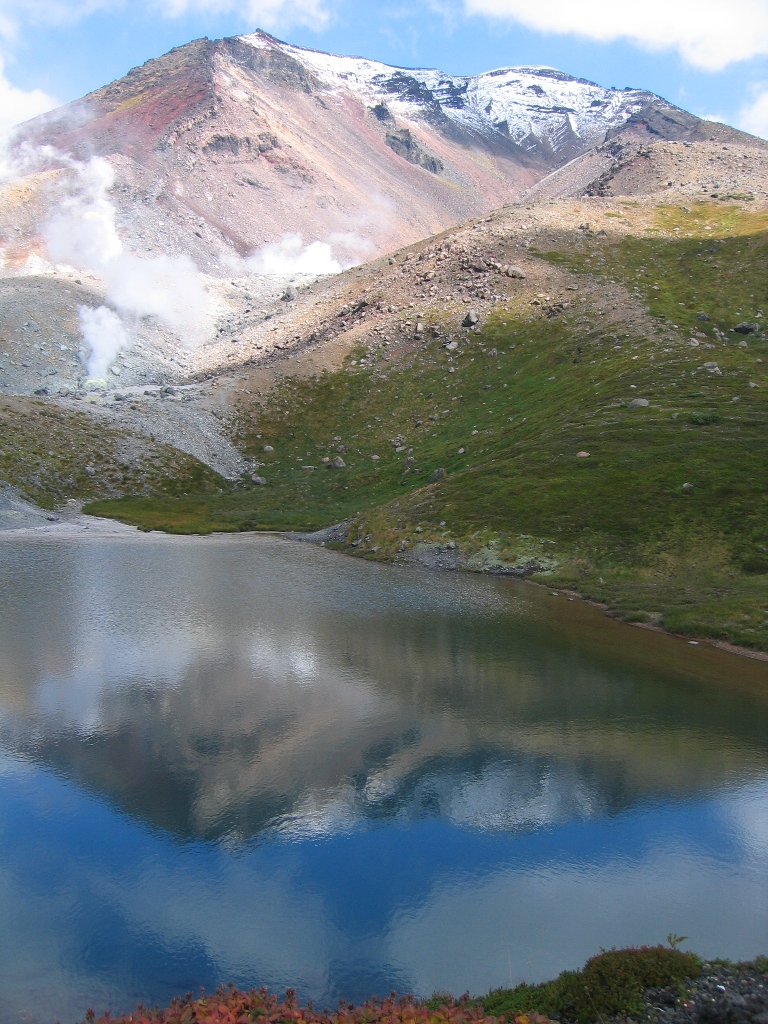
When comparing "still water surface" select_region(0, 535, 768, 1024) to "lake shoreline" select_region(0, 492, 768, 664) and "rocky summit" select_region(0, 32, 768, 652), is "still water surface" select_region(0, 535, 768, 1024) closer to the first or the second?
"lake shoreline" select_region(0, 492, 768, 664)

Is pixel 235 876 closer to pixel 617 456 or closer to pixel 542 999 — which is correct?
pixel 542 999

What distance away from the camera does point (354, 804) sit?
770 inches

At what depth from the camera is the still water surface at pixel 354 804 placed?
14.4 metres

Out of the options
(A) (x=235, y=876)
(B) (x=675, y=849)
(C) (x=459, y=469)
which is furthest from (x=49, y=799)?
(C) (x=459, y=469)

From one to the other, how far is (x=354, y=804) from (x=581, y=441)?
45.7 m

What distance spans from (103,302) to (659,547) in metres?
102

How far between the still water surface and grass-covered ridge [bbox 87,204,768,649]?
409 inches

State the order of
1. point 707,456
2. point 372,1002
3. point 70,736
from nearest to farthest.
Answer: point 372,1002 < point 70,736 < point 707,456

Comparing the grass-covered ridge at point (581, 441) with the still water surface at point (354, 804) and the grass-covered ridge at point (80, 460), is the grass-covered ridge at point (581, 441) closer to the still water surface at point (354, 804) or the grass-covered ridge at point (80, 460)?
the grass-covered ridge at point (80, 460)

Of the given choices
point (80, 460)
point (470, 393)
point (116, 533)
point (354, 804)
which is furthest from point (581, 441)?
point (354, 804)

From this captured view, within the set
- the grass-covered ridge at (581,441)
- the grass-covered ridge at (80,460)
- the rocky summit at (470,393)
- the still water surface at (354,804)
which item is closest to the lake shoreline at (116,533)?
the rocky summit at (470,393)

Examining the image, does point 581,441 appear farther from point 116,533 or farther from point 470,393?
point 116,533

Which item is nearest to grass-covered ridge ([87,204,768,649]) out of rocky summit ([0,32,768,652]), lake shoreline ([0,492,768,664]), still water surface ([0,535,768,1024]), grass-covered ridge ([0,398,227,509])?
rocky summit ([0,32,768,652])

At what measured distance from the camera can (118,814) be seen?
732 inches
